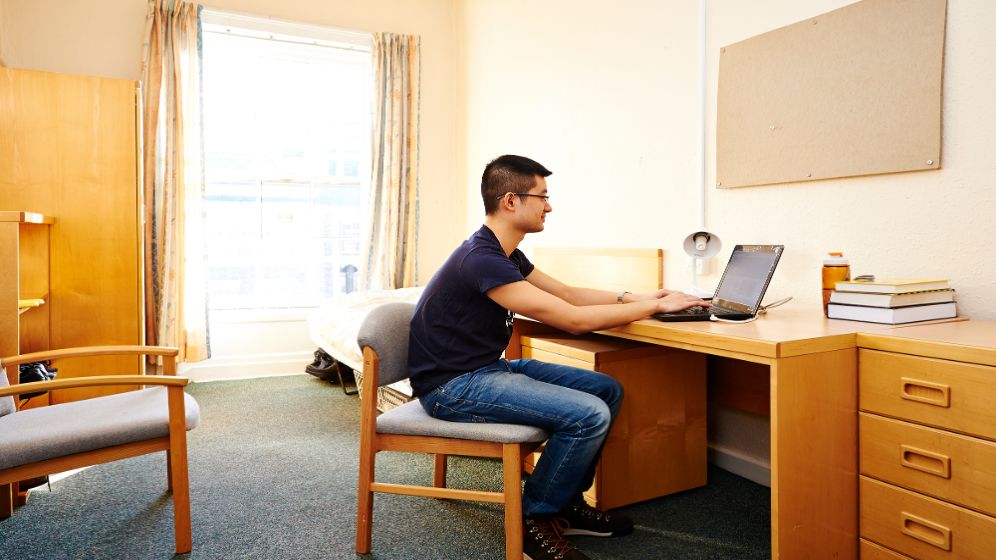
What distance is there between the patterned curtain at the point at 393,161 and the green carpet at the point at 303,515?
1.91m

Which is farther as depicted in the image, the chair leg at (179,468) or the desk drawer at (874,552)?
the chair leg at (179,468)

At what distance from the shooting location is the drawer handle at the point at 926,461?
4.38ft

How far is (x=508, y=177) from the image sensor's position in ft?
6.31

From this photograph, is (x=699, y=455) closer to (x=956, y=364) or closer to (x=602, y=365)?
(x=602, y=365)

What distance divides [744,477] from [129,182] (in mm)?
3241

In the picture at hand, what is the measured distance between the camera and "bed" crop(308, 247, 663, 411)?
2.86 meters

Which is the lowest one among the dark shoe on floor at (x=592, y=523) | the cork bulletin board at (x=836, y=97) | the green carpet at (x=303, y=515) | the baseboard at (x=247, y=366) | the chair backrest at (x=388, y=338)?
the green carpet at (x=303, y=515)

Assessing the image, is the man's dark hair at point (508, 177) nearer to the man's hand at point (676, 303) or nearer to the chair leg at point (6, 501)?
the man's hand at point (676, 303)

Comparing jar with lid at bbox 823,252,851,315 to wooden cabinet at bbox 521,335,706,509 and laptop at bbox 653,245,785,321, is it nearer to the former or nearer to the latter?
laptop at bbox 653,245,785,321

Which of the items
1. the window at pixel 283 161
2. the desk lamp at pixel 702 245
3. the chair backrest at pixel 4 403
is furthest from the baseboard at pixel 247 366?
the desk lamp at pixel 702 245

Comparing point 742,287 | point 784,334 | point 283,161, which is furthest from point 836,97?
point 283,161

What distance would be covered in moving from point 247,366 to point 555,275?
7.76 feet

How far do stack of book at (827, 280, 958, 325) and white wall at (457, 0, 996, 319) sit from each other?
0.13 metres

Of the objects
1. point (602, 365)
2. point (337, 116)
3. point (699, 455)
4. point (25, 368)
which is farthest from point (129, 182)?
point (699, 455)
